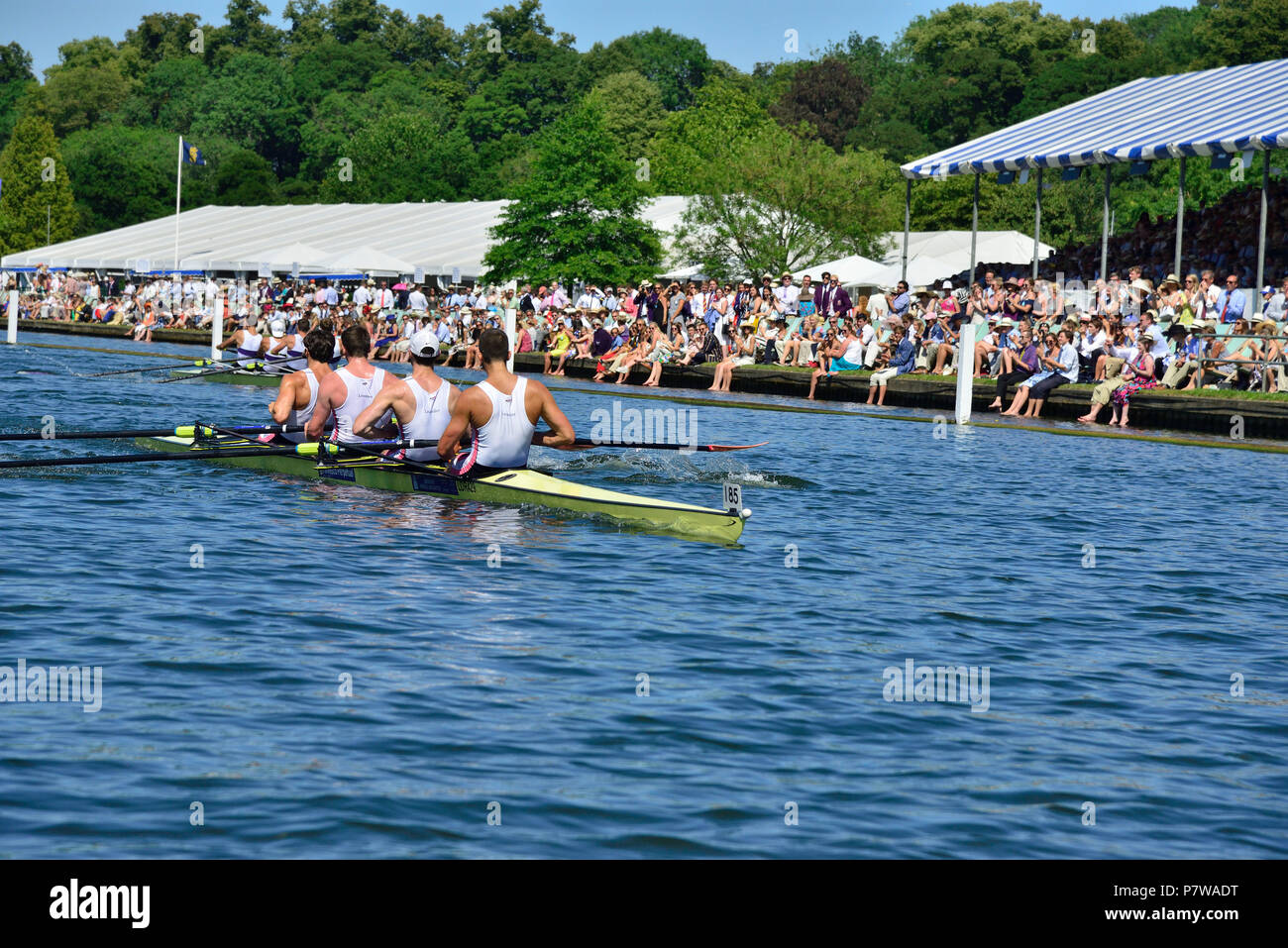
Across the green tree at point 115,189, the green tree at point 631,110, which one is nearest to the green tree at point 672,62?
the green tree at point 631,110

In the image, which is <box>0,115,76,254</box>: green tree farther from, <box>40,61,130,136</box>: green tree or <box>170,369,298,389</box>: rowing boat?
<box>170,369,298,389</box>: rowing boat

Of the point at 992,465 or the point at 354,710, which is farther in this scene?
the point at 992,465

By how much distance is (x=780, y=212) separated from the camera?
48969 millimetres

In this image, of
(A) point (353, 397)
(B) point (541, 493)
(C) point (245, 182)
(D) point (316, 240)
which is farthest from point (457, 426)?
(C) point (245, 182)

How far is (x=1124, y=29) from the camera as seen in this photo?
8269 centimetres

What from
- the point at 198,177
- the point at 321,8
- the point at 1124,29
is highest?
the point at 321,8

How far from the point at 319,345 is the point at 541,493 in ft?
9.55

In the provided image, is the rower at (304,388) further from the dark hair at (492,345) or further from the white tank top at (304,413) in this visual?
the dark hair at (492,345)

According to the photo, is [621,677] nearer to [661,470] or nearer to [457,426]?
[457,426]

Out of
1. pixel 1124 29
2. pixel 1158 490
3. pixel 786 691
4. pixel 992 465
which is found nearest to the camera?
pixel 786 691

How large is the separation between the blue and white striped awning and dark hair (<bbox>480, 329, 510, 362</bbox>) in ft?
63.2
